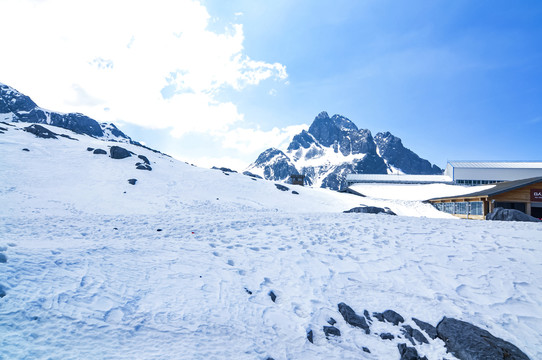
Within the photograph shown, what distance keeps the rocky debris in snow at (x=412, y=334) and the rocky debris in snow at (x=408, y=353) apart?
0.35m

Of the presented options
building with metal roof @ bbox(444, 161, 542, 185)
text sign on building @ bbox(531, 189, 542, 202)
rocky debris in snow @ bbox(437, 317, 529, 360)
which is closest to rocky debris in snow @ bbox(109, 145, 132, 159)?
rocky debris in snow @ bbox(437, 317, 529, 360)

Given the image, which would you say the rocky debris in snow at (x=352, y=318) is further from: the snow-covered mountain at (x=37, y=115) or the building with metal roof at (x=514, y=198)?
the snow-covered mountain at (x=37, y=115)

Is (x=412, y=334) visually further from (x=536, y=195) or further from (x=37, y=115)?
(x=37, y=115)

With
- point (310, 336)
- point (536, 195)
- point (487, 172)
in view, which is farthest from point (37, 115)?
point (487, 172)

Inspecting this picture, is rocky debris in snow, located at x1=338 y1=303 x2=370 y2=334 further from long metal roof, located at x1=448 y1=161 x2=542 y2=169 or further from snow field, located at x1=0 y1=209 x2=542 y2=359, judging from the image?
long metal roof, located at x1=448 y1=161 x2=542 y2=169

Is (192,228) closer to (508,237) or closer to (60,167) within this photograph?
(508,237)

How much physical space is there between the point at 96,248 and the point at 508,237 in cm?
1599

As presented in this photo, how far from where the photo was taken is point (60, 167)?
2777 centimetres

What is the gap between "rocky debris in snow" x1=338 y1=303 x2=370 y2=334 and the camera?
213 inches

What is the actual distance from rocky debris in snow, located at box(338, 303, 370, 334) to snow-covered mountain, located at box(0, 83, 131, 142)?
613ft

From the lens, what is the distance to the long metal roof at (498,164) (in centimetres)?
6106

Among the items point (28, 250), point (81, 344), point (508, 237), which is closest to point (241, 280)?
point (81, 344)

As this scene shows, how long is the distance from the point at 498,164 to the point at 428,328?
81444 mm

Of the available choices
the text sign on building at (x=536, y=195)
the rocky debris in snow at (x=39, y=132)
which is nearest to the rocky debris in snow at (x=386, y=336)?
the text sign on building at (x=536, y=195)
